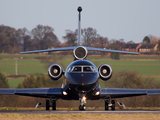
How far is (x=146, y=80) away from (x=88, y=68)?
29361 mm

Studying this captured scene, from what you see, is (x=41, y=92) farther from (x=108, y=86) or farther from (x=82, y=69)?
(x=108, y=86)

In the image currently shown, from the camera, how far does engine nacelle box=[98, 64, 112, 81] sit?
23231mm

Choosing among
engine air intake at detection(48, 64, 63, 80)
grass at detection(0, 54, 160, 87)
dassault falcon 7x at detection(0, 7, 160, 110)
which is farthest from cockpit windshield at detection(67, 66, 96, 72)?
grass at detection(0, 54, 160, 87)

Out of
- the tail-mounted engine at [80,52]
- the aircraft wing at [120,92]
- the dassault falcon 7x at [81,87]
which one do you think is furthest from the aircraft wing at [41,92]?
the tail-mounted engine at [80,52]

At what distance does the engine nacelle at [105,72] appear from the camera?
76.2 ft

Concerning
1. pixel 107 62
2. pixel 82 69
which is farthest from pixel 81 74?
pixel 107 62

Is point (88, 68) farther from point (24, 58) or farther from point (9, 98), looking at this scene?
point (24, 58)

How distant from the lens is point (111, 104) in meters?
22.6

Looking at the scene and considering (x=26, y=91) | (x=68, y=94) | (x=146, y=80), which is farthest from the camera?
(x=146, y=80)

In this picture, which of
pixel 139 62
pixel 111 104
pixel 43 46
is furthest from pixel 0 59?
pixel 111 104

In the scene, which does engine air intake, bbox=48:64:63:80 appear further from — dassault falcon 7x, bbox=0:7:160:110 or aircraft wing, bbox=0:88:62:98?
aircraft wing, bbox=0:88:62:98

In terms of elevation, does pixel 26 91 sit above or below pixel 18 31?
below

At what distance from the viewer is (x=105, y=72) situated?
920 inches

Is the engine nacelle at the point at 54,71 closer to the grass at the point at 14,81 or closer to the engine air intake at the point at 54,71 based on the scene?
the engine air intake at the point at 54,71
